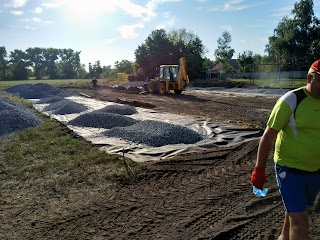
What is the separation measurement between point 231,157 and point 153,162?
6.08 feet

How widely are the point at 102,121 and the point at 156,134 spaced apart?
10.5 feet

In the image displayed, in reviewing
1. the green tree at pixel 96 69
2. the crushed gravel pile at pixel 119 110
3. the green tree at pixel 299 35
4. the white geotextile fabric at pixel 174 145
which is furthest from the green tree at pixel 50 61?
the white geotextile fabric at pixel 174 145

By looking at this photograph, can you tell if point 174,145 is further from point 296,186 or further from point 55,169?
point 296,186

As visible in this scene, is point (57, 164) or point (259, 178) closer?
point (259, 178)

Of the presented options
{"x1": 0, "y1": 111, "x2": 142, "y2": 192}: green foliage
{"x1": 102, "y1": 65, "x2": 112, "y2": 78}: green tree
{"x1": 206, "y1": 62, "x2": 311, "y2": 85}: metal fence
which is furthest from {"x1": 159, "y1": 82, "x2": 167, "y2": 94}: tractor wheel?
{"x1": 102, "y1": 65, "x2": 112, "y2": 78}: green tree

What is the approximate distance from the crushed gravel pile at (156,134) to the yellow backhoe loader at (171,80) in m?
13.6

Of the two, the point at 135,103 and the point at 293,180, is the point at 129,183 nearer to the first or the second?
the point at 293,180

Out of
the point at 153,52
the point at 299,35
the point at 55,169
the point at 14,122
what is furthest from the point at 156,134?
the point at 153,52

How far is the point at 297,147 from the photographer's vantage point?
256 centimetres

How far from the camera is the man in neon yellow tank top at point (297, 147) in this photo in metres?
2.51

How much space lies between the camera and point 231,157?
695 cm

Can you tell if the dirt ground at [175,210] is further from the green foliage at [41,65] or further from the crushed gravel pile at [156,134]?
the green foliage at [41,65]

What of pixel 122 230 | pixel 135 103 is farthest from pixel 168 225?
pixel 135 103

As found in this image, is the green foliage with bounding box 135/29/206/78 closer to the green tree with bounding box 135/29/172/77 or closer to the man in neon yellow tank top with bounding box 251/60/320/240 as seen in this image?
the green tree with bounding box 135/29/172/77
